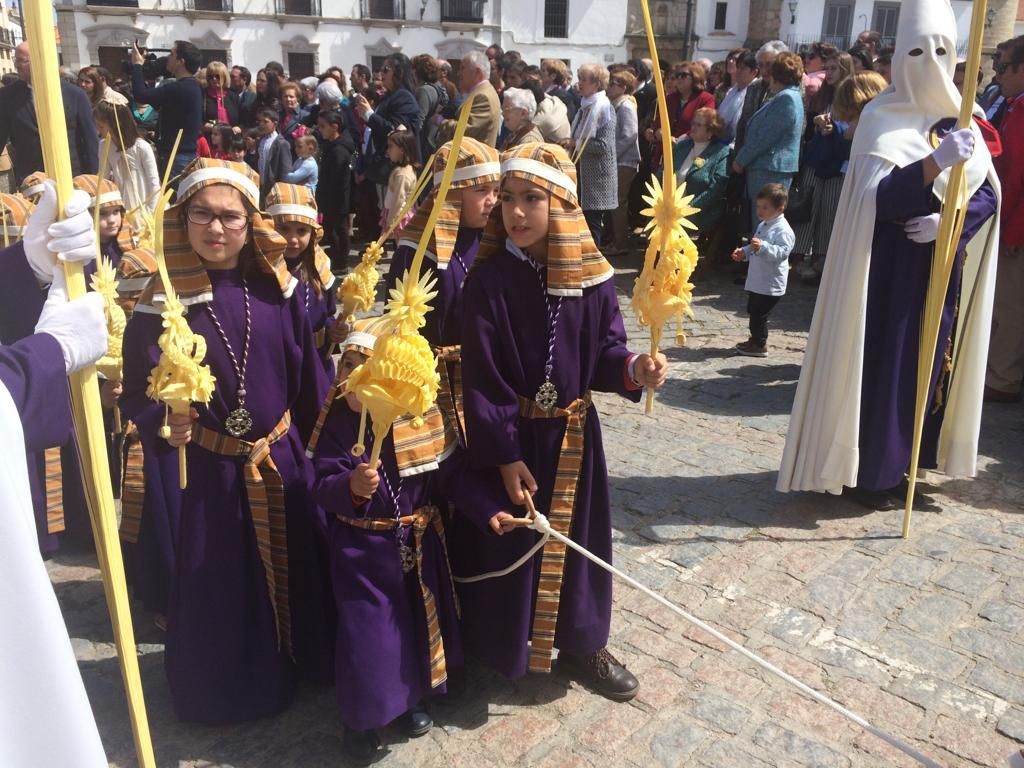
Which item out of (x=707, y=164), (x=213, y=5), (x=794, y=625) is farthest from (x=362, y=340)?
(x=213, y=5)

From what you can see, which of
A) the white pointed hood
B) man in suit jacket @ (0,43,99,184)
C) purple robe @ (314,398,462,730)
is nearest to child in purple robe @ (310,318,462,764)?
purple robe @ (314,398,462,730)

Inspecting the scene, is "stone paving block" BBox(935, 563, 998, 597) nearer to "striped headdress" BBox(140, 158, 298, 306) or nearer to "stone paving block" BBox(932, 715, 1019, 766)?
"stone paving block" BBox(932, 715, 1019, 766)

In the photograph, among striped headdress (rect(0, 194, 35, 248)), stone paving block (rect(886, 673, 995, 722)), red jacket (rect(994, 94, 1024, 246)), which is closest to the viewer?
stone paving block (rect(886, 673, 995, 722))

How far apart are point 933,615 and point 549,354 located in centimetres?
213

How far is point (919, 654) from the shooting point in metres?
3.62

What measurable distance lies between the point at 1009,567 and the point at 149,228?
4301mm

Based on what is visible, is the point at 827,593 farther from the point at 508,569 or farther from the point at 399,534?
the point at 399,534

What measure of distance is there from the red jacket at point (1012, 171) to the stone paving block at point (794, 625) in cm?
359

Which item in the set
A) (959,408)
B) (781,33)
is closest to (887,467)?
(959,408)

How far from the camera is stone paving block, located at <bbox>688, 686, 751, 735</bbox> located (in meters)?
3.23

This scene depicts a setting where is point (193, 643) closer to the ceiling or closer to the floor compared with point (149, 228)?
closer to the floor

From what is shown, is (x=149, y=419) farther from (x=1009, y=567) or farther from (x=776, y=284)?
(x=776, y=284)

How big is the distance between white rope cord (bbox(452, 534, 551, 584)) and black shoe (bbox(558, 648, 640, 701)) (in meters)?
0.49

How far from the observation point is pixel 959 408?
4816 millimetres
